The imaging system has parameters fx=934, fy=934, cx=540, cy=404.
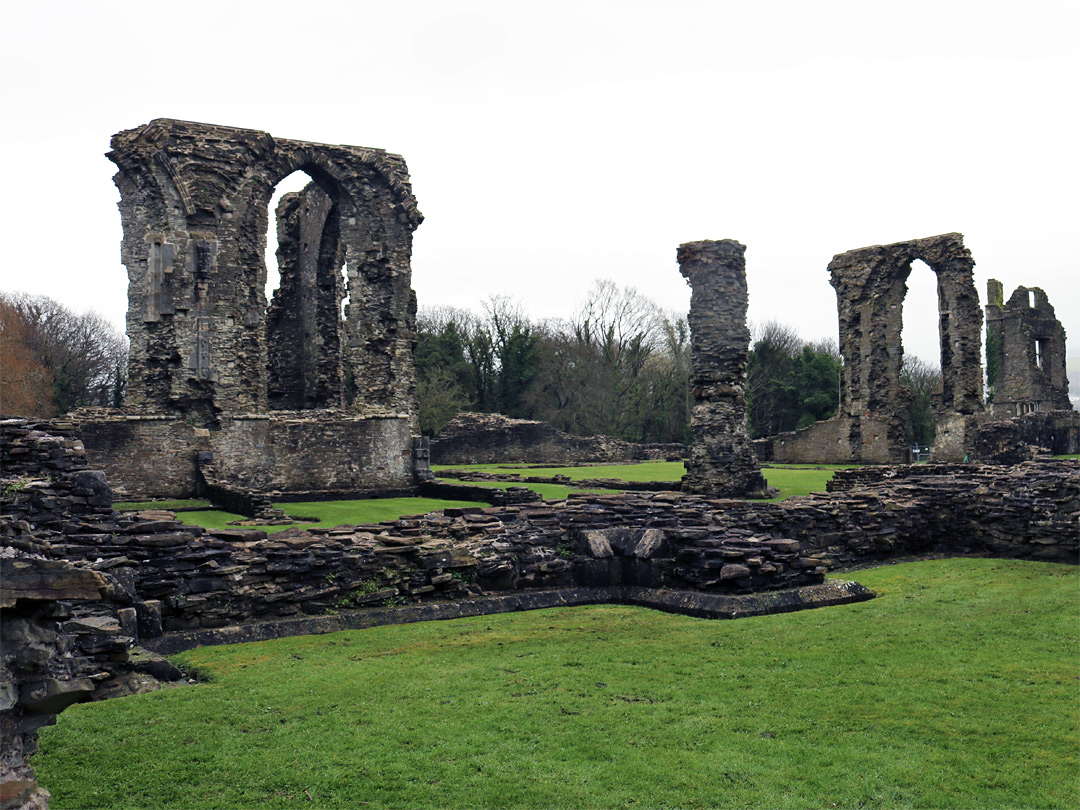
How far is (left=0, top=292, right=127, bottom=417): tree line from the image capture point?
1425 inches

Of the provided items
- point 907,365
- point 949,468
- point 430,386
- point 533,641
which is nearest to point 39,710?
point 533,641

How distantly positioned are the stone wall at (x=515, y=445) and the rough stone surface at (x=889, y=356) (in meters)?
7.18

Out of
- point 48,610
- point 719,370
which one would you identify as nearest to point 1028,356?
point 719,370

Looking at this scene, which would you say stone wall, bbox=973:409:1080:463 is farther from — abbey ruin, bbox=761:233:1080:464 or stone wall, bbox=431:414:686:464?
stone wall, bbox=431:414:686:464

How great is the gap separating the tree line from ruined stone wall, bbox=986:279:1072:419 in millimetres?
39441

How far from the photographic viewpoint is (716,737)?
5.32 m

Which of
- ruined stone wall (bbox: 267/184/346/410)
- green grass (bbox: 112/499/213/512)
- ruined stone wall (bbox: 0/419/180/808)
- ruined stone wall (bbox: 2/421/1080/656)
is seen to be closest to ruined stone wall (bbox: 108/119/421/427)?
green grass (bbox: 112/499/213/512)

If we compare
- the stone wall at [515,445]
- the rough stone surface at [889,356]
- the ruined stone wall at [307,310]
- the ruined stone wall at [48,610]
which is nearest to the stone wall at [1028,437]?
the rough stone surface at [889,356]

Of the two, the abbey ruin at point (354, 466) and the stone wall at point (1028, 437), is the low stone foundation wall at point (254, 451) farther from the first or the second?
the stone wall at point (1028, 437)

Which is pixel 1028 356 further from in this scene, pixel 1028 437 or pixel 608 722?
pixel 608 722

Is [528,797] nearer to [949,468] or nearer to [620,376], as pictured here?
[949,468]

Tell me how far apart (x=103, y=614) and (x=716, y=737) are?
177 inches

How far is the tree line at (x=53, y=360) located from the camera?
36188mm

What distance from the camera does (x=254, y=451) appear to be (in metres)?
19.5
